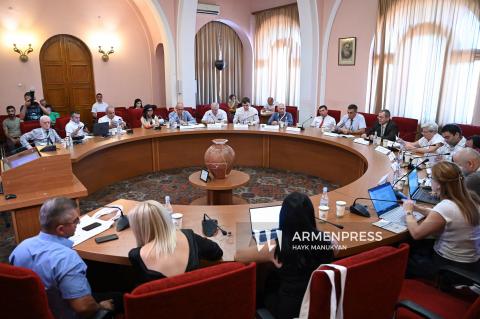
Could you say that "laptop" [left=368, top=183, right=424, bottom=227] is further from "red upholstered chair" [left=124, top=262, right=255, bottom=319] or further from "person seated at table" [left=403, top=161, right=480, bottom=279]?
"red upholstered chair" [left=124, top=262, right=255, bottom=319]

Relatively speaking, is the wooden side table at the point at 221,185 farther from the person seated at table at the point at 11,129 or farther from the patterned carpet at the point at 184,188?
the person seated at table at the point at 11,129

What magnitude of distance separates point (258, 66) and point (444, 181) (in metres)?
8.96

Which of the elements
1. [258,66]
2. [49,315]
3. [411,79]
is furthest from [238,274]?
[258,66]

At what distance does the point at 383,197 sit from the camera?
8.68 feet

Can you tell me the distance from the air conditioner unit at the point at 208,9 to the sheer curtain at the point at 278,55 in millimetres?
1351

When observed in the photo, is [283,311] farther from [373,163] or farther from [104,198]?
[104,198]

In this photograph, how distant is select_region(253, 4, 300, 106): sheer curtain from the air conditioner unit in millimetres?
1351

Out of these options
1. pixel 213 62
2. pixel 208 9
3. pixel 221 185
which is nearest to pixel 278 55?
pixel 213 62

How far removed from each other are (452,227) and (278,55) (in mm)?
8434

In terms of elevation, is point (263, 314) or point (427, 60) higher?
point (427, 60)

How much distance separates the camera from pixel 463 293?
1.96m

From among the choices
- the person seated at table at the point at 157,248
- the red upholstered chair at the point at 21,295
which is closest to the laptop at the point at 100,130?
the person seated at table at the point at 157,248

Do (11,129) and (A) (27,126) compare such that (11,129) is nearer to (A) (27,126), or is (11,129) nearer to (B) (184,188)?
(A) (27,126)

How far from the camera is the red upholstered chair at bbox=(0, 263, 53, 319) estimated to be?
1.43m
